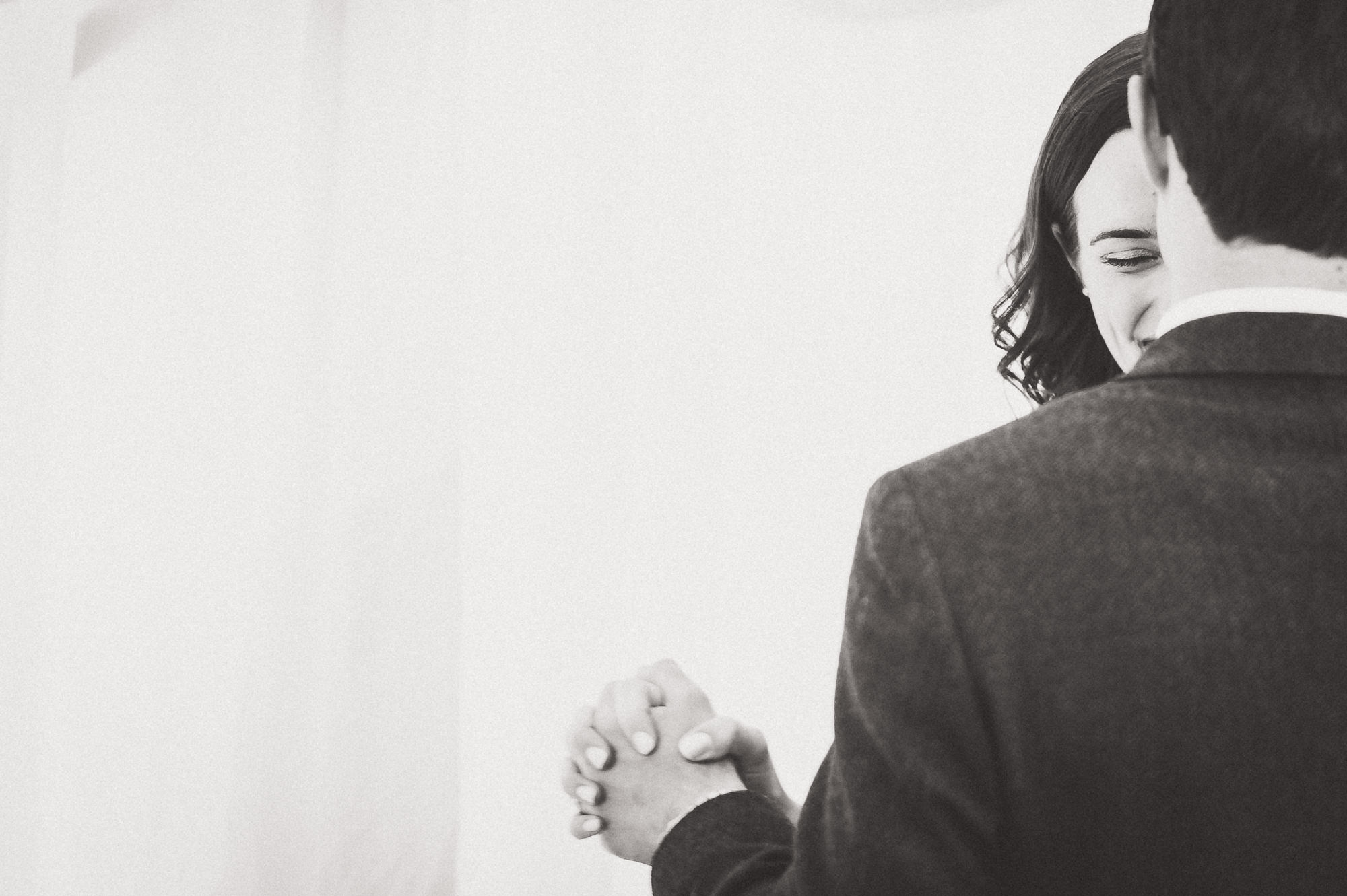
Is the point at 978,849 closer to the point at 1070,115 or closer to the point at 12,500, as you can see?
the point at 1070,115

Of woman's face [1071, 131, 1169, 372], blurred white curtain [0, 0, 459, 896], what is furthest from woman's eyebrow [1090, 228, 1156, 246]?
blurred white curtain [0, 0, 459, 896]

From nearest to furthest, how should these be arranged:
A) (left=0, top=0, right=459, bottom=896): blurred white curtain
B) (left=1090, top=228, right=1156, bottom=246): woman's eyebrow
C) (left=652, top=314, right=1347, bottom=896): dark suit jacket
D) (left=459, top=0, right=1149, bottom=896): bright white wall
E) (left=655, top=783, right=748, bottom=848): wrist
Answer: (left=652, top=314, right=1347, bottom=896): dark suit jacket → (left=655, top=783, right=748, bottom=848): wrist → (left=1090, top=228, right=1156, bottom=246): woman's eyebrow → (left=0, top=0, right=459, bottom=896): blurred white curtain → (left=459, top=0, right=1149, bottom=896): bright white wall

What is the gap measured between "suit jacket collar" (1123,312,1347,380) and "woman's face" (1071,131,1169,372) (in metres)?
0.55

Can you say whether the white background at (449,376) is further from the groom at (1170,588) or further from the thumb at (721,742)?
the groom at (1170,588)

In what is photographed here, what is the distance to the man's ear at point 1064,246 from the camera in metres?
1.07

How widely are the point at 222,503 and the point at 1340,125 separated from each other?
1408 mm

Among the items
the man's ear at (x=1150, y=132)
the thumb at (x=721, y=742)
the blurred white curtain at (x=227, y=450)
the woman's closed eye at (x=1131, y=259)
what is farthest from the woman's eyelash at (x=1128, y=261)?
the blurred white curtain at (x=227, y=450)

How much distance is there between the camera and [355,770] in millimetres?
1496

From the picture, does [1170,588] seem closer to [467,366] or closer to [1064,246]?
[1064,246]

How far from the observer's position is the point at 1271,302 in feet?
1.53

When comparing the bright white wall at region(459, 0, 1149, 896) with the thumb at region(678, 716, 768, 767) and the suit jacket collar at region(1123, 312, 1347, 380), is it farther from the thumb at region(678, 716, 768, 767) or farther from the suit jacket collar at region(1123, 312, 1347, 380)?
the suit jacket collar at region(1123, 312, 1347, 380)

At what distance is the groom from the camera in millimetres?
431

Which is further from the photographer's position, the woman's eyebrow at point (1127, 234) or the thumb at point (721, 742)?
the woman's eyebrow at point (1127, 234)

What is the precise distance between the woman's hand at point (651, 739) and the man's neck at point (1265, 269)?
41 centimetres
